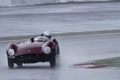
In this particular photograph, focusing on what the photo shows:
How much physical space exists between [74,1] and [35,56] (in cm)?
3693

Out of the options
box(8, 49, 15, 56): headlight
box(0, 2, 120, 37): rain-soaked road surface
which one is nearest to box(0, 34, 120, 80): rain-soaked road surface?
box(8, 49, 15, 56): headlight

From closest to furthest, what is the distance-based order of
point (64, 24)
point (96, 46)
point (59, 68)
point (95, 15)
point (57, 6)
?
point (59, 68)
point (96, 46)
point (64, 24)
point (95, 15)
point (57, 6)

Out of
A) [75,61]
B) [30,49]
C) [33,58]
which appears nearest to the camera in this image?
[33,58]

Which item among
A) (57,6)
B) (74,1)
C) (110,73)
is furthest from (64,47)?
(74,1)

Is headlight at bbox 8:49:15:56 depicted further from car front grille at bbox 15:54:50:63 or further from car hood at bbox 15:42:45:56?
car front grille at bbox 15:54:50:63

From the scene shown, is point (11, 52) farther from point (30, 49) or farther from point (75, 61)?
point (75, 61)

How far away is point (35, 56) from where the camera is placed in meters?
12.8

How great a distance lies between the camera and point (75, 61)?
569 inches

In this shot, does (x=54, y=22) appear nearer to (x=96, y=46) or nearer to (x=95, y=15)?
(x=95, y=15)

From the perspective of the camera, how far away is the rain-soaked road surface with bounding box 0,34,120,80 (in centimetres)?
1078

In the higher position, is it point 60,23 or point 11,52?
point 11,52

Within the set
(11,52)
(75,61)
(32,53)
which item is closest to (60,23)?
(75,61)

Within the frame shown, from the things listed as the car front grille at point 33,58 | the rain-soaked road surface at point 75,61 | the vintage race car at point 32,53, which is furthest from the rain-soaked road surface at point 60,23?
the car front grille at point 33,58

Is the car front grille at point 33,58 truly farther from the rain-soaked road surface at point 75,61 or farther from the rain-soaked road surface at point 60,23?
the rain-soaked road surface at point 60,23
